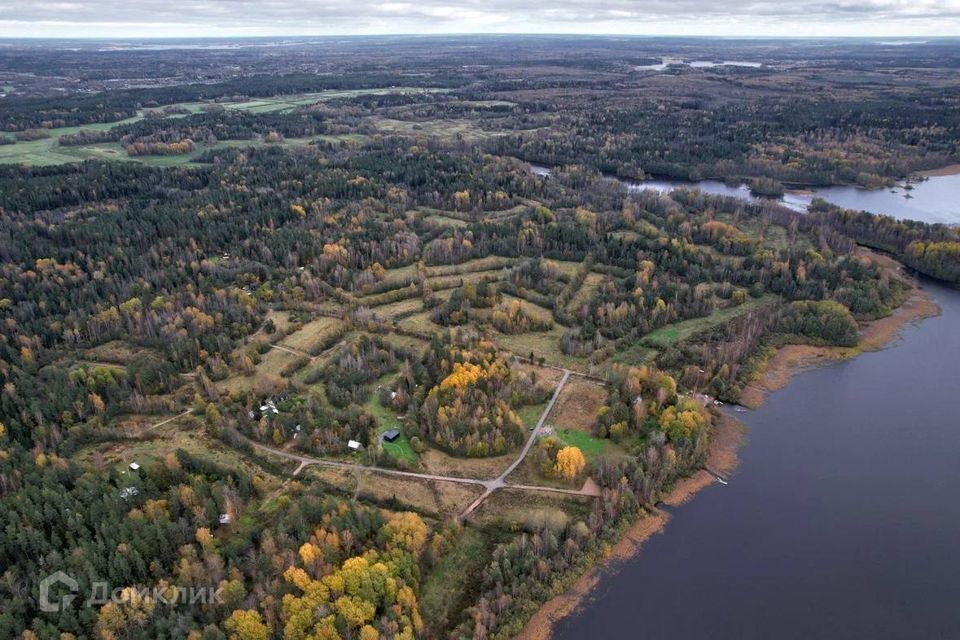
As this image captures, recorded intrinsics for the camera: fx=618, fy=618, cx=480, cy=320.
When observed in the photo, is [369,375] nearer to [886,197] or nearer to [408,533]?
[408,533]

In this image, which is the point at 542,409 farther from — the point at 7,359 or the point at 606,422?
the point at 7,359

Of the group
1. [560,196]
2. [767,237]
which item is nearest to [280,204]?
[560,196]

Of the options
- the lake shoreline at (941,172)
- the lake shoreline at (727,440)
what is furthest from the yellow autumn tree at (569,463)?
the lake shoreline at (941,172)

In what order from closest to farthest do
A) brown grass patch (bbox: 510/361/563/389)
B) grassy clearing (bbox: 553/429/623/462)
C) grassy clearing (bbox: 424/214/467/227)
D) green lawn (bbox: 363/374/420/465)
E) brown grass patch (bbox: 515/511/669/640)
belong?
brown grass patch (bbox: 515/511/669/640)
green lawn (bbox: 363/374/420/465)
grassy clearing (bbox: 553/429/623/462)
brown grass patch (bbox: 510/361/563/389)
grassy clearing (bbox: 424/214/467/227)

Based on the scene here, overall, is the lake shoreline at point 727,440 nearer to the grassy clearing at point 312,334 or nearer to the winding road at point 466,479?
the winding road at point 466,479

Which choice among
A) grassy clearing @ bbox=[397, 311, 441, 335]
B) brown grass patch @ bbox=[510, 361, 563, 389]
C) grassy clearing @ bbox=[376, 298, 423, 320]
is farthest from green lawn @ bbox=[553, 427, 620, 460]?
grassy clearing @ bbox=[376, 298, 423, 320]

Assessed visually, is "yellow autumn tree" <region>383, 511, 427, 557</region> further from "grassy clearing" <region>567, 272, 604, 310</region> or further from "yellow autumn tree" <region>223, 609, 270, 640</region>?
"grassy clearing" <region>567, 272, 604, 310</region>

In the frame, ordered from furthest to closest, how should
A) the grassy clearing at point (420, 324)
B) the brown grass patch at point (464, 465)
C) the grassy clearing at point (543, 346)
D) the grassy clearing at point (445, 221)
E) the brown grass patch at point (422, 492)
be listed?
the grassy clearing at point (445, 221), the grassy clearing at point (420, 324), the grassy clearing at point (543, 346), the brown grass patch at point (464, 465), the brown grass patch at point (422, 492)

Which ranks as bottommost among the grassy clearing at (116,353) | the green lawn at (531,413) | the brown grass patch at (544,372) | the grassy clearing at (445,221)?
the green lawn at (531,413)
